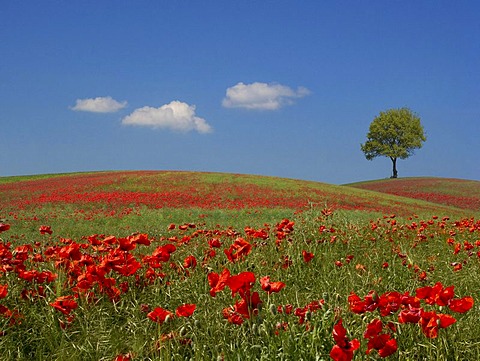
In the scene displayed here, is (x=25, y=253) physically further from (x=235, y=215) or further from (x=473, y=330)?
(x=235, y=215)

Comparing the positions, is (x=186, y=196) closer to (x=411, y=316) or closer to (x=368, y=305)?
(x=368, y=305)

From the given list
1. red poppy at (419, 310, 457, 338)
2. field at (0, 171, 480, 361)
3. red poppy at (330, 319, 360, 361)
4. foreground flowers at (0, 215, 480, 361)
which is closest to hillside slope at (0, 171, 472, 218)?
field at (0, 171, 480, 361)

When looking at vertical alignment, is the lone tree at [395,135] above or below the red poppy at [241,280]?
above

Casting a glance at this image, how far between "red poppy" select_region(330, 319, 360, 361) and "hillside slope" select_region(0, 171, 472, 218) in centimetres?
2413

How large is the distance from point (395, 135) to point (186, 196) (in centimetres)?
5056

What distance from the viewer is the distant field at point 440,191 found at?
4656cm

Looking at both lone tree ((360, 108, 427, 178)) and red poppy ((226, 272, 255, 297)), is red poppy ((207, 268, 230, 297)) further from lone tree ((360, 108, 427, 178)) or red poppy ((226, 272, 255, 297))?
Answer: lone tree ((360, 108, 427, 178))

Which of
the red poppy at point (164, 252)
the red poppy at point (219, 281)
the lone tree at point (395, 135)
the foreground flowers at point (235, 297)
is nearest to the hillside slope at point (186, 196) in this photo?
the foreground flowers at point (235, 297)

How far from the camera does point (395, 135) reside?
72562 mm

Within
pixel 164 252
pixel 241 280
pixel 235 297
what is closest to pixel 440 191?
pixel 235 297

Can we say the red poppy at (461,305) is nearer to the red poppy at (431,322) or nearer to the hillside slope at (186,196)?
the red poppy at (431,322)

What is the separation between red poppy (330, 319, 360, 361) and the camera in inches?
89.6

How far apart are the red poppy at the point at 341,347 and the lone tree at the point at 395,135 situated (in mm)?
73535

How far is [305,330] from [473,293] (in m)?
3.35
